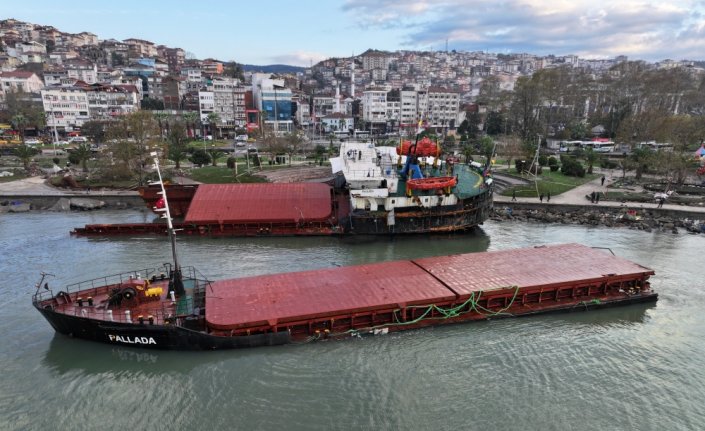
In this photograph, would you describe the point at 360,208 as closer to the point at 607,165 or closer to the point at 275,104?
the point at 607,165

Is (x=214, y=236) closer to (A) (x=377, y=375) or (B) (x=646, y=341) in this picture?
(A) (x=377, y=375)

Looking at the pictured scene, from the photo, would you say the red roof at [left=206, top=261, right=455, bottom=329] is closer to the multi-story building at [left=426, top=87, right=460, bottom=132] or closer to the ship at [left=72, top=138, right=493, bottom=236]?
the ship at [left=72, top=138, right=493, bottom=236]

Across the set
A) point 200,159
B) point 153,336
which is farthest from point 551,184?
point 200,159

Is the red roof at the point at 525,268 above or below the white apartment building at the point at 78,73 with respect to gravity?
below

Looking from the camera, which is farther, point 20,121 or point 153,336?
point 20,121

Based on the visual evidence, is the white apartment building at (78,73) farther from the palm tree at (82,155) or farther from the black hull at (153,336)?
the black hull at (153,336)

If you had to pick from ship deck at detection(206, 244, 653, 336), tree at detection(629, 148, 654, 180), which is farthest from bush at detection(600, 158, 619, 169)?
ship deck at detection(206, 244, 653, 336)

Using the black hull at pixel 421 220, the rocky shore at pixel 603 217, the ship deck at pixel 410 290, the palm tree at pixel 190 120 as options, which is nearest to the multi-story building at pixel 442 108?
the palm tree at pixel 190 120
